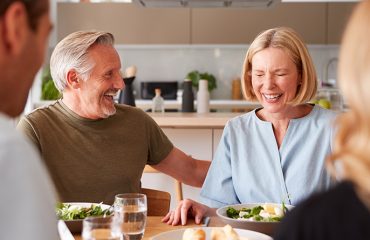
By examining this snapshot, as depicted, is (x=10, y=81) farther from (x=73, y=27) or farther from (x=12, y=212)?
(x=73, y=27)

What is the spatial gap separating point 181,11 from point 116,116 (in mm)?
3817

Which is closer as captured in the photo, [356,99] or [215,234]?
[356,99]

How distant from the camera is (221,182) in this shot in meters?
2.12

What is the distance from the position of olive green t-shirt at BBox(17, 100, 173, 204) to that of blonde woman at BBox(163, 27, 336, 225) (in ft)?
1.03

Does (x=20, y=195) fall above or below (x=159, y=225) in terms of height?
above

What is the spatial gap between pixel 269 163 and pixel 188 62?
174 inches

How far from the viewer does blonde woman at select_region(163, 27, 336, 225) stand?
2049 millimetres

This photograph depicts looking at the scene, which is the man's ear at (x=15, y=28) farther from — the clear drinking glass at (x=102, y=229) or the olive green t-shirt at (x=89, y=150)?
the olive green t-shirt at (x=89, y=150)

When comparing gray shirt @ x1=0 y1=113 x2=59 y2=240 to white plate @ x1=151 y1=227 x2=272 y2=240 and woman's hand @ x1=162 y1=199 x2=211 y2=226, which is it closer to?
white plate @ x1=151 y1=227 x2=272 y2=240

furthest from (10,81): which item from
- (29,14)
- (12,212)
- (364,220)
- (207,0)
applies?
(207,0)

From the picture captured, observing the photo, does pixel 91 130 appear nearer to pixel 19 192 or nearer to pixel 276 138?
pixel 276 138

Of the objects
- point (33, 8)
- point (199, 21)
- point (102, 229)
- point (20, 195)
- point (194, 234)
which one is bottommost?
point (194, 234)

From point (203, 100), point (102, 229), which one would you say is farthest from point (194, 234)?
point (203, 100)

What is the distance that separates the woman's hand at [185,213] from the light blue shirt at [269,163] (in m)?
0.29
